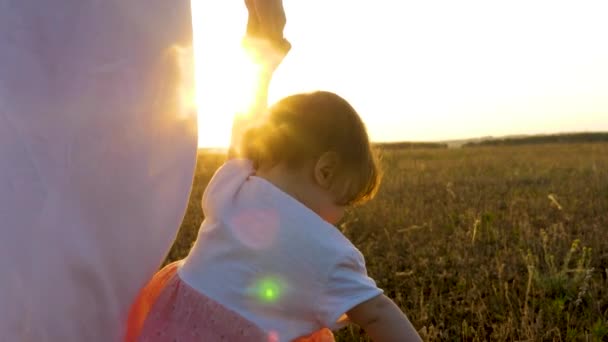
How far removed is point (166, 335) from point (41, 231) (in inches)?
13.5

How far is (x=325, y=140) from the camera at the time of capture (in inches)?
64.3

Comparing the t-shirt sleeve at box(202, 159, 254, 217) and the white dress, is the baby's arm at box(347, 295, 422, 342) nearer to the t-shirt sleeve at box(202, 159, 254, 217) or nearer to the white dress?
the t-shirt sleeve at box(202, 159, 254, 217)

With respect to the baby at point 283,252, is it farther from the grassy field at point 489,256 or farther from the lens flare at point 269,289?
the grassy field at point 489,256

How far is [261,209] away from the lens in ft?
5.15

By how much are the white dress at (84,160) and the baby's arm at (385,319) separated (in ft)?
1.60

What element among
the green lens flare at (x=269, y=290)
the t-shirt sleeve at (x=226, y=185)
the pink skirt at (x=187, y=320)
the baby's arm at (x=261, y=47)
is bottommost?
the pink skirt at (x=187, y=320)

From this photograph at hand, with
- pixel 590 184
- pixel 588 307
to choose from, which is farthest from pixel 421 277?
pixel 590 184

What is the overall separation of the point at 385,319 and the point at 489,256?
2172mm

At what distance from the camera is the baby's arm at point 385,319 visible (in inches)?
57.0

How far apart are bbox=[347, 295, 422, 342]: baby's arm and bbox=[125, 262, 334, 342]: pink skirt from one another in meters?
0.16

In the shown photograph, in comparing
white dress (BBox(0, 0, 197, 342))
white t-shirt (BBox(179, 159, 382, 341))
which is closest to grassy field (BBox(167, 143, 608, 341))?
white t-shirt (BBox(179, 159, 382, 341))

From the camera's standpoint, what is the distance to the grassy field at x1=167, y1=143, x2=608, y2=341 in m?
2.55

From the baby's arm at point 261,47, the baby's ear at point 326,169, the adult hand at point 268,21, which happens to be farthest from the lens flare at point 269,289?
the adult hand at point 268,21

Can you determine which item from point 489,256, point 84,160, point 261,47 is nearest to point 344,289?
point 84,160
